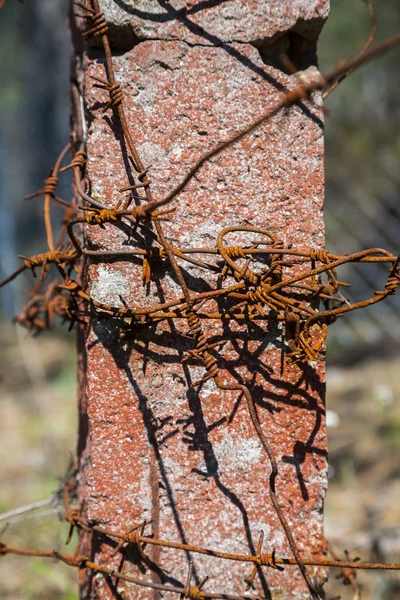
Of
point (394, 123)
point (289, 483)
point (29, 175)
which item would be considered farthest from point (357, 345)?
point (394, 123)

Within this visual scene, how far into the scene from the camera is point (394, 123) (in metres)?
9.46

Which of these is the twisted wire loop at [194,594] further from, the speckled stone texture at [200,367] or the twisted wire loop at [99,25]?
the twisted wire loop at [99,25]

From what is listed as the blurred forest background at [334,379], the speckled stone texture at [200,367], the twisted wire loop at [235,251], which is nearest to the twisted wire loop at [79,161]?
the speckled stone texture at [200,367]

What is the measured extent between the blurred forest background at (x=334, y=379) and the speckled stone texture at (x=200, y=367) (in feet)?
0.78

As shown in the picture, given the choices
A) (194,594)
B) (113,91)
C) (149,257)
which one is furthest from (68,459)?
(113,91)

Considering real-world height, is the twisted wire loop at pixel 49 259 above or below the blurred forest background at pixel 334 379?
below

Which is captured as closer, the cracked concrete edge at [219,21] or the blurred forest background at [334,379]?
the cracked concrete edge at [219,21]

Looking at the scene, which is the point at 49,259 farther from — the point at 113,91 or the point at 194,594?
the point at 194,594

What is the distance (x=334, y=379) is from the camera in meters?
4.64

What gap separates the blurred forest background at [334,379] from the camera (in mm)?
2234

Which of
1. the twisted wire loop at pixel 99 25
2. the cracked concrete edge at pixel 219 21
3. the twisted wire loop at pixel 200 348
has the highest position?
the cracked concrete edge at pixel 219 21

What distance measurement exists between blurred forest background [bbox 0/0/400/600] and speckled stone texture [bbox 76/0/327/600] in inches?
9.4

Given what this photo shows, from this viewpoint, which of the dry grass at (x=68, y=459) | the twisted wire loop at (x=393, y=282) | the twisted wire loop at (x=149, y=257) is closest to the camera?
the twisted wire loop at (x=393, y=282)

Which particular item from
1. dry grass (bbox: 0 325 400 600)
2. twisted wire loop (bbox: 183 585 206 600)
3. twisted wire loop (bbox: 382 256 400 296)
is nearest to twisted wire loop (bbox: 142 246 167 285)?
twisted wire loop (bbox: 382 256 400 296)
